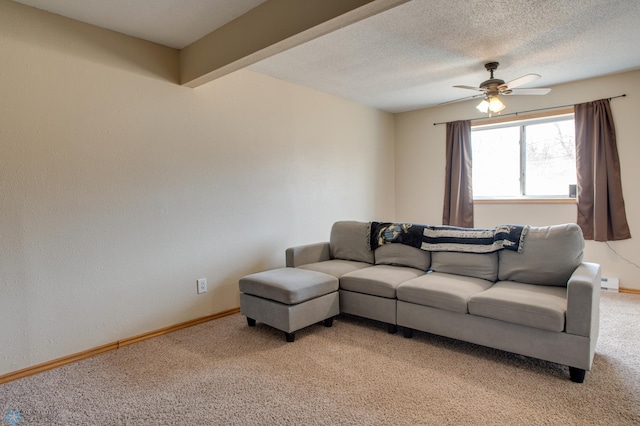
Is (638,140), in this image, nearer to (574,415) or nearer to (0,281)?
(574,415)

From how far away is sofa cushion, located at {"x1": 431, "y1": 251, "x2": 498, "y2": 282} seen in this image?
290 cm

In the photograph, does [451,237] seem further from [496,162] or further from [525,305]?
[496,162]

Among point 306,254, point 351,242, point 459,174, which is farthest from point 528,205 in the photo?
point 306,254

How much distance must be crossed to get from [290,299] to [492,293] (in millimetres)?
1448

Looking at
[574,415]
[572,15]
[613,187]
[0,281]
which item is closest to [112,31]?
[0,281]

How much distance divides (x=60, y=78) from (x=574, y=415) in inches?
145

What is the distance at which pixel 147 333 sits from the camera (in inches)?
112

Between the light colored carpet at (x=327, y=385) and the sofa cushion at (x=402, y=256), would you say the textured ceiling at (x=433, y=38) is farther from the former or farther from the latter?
the light colored carpet at (x=327, y=385)

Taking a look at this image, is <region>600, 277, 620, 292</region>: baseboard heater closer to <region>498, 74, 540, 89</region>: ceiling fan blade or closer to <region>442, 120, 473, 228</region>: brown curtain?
<region>442, 120, 473, 228</region>: brown curtain

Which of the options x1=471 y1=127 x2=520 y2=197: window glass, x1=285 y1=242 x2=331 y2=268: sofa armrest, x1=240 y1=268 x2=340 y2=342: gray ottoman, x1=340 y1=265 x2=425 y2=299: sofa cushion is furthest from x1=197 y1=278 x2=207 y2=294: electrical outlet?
x1=471 y1=127 x2=520 y2=197: window glass

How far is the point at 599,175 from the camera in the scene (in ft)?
13.0

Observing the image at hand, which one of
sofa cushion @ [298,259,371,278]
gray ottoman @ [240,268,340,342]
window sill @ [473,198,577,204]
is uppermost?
window sill @ [473,198,577,204]

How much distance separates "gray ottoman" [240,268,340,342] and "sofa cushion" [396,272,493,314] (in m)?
0.61

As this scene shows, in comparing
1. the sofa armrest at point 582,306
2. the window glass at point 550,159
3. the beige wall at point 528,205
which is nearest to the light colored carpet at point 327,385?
the sofa armrest at point 582,306
